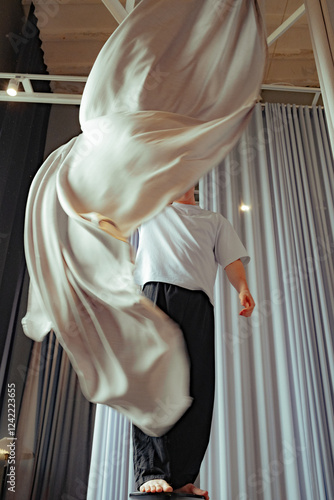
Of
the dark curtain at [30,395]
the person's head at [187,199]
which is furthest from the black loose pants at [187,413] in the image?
the dark curtain at [30,395]

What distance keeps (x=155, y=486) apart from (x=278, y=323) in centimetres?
93

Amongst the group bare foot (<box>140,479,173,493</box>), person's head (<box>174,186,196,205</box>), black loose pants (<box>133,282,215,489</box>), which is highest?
person's head (<box>174,186,196,205</box>)

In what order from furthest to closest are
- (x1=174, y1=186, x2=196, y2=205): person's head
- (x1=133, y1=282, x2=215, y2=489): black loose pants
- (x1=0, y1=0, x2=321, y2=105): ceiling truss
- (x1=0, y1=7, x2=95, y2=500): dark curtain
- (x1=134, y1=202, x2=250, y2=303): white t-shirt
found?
(x1=0, y1=0, x2=321, y2=105): ceiling truss
(x1=0, y1=7, x2=95, y2=500): dark curtain
(x1=174, y1=186, x2=196, y2=205): person's head
(x1=134, y1=202, x2=250, y2=303): white t-shirt
(x1=133, y1=282, x2=215, y2=489): black loose pants

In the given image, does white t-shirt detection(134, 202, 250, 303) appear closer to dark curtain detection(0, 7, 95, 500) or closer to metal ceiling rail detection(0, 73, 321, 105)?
dark curtain detection(0, 7, 95, 500)

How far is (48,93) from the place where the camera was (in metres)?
1.83

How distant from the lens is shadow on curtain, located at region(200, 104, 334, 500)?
4.23ft

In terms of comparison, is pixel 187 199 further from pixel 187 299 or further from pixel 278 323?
pixel 278 323

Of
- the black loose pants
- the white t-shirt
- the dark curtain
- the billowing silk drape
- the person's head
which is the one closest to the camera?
the billowing silk drape

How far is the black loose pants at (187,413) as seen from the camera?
68 cm

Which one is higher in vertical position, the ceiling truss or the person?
the ceiling truss

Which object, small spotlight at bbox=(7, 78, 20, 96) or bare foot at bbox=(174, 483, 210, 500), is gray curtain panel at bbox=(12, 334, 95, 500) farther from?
small spotlight at bbox=(7, 78, 20, 96)

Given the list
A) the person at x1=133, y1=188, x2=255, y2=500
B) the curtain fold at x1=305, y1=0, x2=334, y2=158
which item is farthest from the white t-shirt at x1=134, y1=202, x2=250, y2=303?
the curtain fold at x1=305, y1=0, x2=334, y2=158

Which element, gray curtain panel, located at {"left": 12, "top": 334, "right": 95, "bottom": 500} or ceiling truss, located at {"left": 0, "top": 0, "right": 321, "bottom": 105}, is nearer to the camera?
gray curtain panel, located at {"left": 12, "top": 334, "right": 95, "bottom": 500}

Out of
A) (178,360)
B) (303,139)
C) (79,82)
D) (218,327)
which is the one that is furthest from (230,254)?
(79,82)
